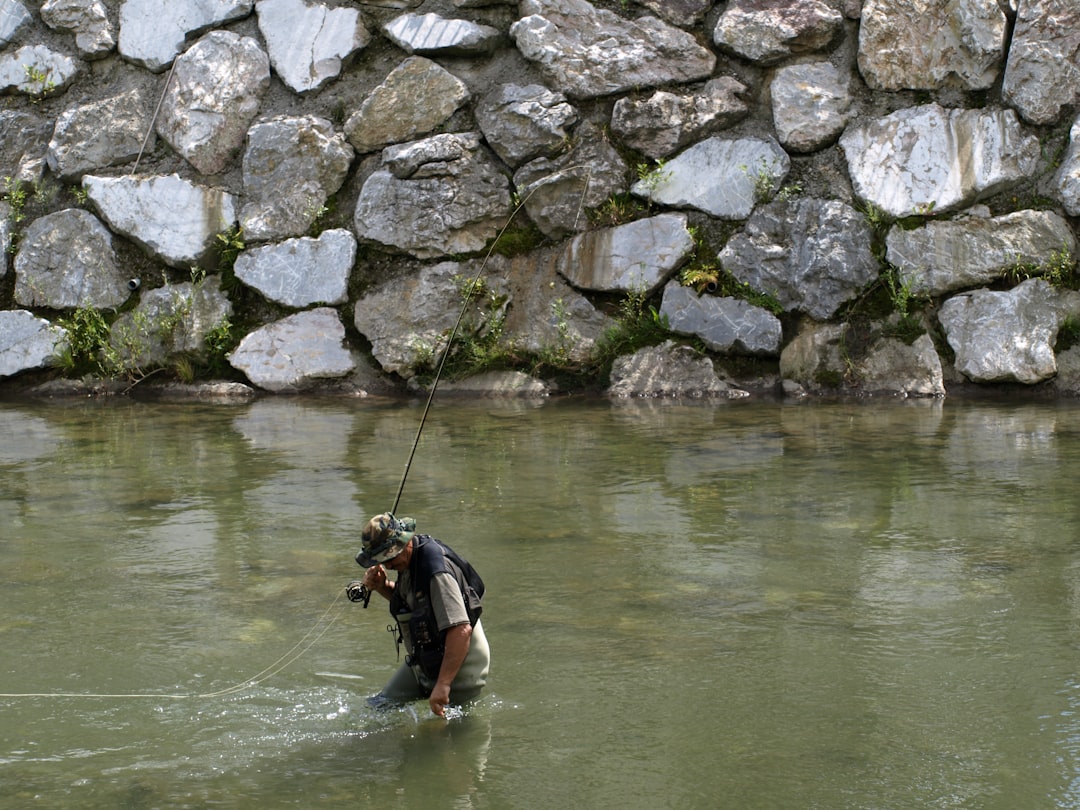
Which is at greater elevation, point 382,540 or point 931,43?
point 931,43

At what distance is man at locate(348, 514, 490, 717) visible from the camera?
4.00 metres

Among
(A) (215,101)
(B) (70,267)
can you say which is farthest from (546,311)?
(B) (70,267)

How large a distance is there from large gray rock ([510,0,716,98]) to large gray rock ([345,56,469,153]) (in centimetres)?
76

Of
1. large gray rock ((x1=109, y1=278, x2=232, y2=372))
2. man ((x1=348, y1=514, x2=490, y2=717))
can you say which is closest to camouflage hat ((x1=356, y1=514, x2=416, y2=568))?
man ((x1=348, y1=514, x2=490, y2=717))

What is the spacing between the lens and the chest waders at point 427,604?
409 centimetres

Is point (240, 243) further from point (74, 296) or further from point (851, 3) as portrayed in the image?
point (851, 3)

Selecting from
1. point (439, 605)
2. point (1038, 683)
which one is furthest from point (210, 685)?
point (1038, 683)

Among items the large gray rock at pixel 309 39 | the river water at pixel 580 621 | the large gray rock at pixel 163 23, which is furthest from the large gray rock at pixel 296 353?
the large gray rock at pixel 163 23

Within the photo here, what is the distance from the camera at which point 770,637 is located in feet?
15.1

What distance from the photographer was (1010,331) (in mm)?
9633

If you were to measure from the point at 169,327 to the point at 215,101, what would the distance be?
2.13 m

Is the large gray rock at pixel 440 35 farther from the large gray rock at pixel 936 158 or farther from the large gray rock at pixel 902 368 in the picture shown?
the large gray rock at pixel 902 368

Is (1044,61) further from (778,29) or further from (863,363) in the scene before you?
(863,363)

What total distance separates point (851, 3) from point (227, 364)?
6.10 metres
